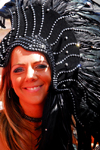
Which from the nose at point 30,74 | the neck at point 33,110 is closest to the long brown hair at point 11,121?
the neck at point 33,110

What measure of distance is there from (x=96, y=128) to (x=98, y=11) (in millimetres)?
672

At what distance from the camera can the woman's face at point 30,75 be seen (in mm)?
1196

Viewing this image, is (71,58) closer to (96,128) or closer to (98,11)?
(98,11)

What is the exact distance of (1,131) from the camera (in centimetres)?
144

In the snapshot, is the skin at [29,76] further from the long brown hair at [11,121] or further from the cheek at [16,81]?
the long brown hair at [11,121]

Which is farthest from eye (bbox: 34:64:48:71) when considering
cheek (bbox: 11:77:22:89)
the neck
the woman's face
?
the neck

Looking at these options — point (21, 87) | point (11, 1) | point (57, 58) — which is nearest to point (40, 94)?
point (21, 87)

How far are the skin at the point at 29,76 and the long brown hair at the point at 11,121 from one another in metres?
0.11

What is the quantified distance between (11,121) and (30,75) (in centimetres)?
39

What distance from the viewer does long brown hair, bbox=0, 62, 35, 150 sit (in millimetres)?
1376

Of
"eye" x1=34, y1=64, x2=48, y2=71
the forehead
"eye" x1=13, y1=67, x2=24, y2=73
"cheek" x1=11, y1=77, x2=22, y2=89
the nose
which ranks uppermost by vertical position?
the forehead

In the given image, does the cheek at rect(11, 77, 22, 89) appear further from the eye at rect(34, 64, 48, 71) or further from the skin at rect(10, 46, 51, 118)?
the eye at rect(34, 64, 48, 71)

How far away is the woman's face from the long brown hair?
114 millimetres

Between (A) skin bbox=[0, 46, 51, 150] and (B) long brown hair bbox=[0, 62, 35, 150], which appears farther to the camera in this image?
(B) long brown hair bbox=[0, 62, 35, 150]
